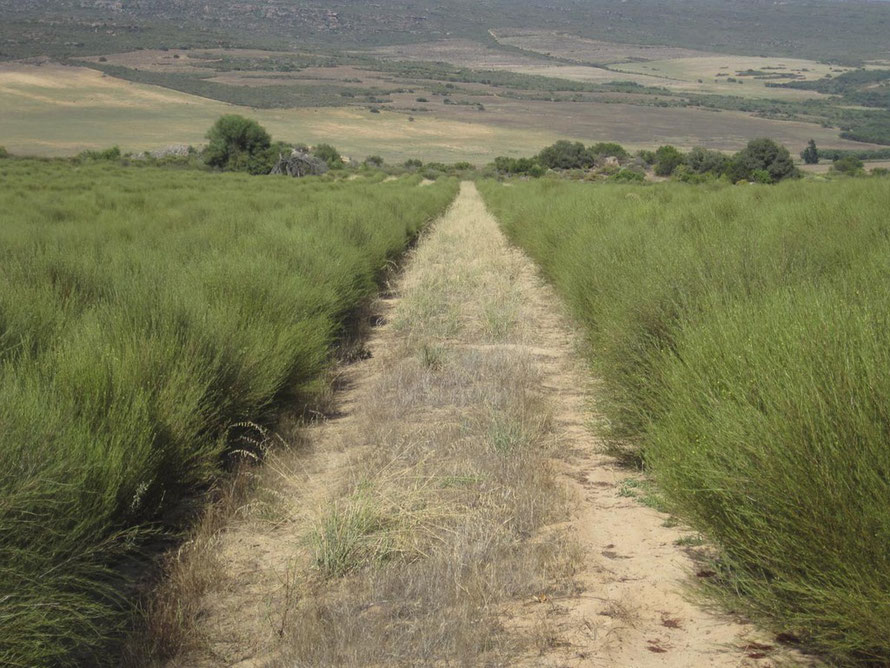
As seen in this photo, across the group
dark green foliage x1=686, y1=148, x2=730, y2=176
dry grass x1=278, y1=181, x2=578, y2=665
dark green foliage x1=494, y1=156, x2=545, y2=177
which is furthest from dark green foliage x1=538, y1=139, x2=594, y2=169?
dry grass x1=278, y1=181, x2=578, y2=665

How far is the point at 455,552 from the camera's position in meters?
4.21

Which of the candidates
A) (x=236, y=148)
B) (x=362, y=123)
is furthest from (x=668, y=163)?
(x=362, y=123)

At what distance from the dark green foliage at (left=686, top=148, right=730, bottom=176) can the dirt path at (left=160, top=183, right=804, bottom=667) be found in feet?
152

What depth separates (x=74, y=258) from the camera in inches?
321

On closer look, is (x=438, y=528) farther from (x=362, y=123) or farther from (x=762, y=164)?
(x=362, y=123)

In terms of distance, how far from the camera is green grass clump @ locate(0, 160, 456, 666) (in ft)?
10.5

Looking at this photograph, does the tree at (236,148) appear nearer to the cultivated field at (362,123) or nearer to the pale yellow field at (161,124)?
the pale yellow field at (161,124)

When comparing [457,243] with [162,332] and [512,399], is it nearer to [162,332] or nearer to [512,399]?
[512,399]

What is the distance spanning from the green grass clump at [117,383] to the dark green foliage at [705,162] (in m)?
43.1

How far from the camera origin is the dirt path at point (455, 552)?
349 cm

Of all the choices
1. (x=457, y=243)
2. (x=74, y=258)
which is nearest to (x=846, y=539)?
(x=74, y=258)

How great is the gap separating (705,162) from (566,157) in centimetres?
1296

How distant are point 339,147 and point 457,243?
63.9 m

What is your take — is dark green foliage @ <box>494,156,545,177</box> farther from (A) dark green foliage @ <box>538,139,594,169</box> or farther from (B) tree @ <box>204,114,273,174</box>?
(B) tree @ <box>204,114,273,174</box>
